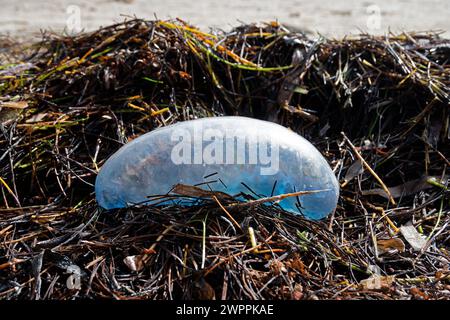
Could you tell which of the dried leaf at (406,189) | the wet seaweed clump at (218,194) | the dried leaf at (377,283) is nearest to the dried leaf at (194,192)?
the wet seaweed clump at (218,194)

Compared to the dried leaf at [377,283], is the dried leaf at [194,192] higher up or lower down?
higher up

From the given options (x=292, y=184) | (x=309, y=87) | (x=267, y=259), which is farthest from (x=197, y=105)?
(x=267, y=259)

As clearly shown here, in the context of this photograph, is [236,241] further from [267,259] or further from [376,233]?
[376,233]

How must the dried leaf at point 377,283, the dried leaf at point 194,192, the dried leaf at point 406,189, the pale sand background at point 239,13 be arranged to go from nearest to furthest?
the dried leaf at point 377,283 < the dried leaf at point 194,192 < the dried leaf at point 406,189 < the pale sand background at point 239,13

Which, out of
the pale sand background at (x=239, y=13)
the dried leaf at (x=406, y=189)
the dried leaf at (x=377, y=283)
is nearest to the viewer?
the dried leaf at (x=377, y=283)

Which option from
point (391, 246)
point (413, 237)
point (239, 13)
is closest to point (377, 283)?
point (391, 246)

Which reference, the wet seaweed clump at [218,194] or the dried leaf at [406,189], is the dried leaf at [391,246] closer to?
the wet seaweed clump at [218,194]

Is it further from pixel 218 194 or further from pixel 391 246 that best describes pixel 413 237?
pixel 218 194
